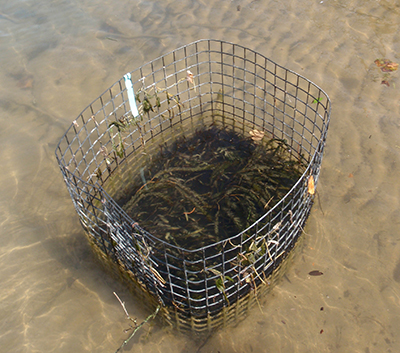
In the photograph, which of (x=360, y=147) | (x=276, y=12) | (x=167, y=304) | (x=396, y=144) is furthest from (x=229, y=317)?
(x=276, y=12)

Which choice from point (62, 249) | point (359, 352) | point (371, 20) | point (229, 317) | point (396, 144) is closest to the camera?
point (359, 352)

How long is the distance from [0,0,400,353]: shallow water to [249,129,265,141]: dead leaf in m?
0.81

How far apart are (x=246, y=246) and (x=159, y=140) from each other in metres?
2.09

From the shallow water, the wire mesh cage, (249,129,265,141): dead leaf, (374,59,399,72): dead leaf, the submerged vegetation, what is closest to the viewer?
the wire mesh cage

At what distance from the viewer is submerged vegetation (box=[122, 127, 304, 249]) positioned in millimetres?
4188

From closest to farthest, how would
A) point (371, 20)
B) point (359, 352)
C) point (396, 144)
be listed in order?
point (359, 352) → point (396, 144) → point (371, 20)

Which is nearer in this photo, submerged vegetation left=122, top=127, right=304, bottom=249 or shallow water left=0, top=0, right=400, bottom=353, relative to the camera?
shallow water left=0, top=0, right=400, bottom=353

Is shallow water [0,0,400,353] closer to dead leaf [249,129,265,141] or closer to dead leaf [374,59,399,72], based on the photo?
dead leaf [374,59,399,72]

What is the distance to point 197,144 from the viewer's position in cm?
512

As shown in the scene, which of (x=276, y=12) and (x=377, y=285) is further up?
(x=276, y=12)

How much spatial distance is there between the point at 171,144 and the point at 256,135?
108 centimetres

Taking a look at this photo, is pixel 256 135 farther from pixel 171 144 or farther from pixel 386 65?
pixel 386 65

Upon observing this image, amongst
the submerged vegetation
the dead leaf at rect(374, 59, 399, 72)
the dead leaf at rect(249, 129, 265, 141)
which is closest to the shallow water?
the dead leaf at rect(374, 59, 399, 72)

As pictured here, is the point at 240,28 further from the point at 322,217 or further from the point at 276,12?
the point at 322,217
